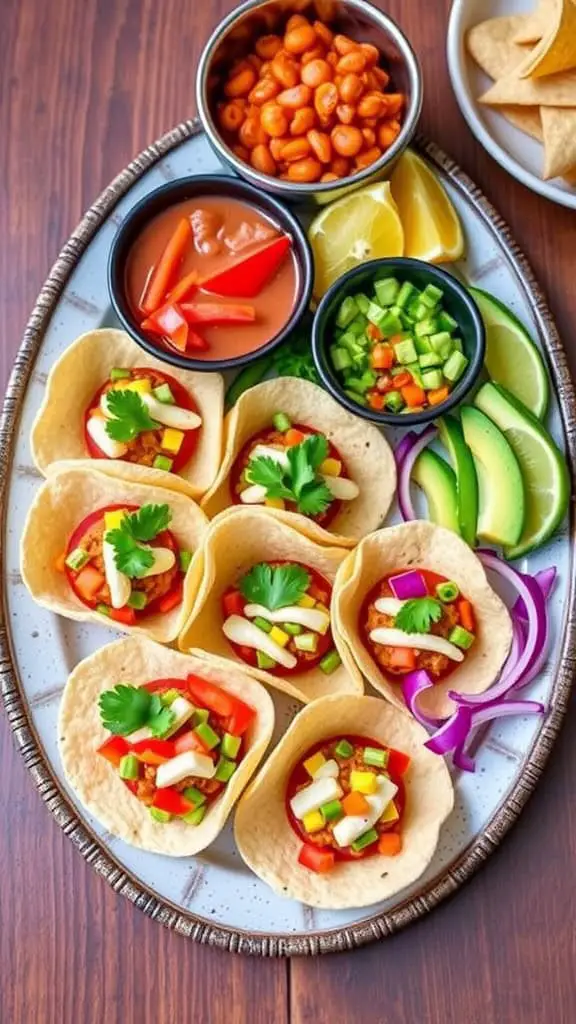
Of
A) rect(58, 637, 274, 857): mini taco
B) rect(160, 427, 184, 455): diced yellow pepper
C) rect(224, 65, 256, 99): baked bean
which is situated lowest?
rect(58, 637, 274, 857): mini taco

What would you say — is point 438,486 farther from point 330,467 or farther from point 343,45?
point 343,45

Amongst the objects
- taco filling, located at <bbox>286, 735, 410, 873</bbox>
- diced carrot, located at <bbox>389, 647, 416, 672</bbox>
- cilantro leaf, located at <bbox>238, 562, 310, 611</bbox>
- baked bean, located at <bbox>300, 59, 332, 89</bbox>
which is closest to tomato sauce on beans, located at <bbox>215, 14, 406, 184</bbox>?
baked bean, located at <bbox>300, 59, 332, 89</bbox>

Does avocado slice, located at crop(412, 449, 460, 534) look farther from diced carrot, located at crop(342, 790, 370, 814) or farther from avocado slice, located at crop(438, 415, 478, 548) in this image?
diced carrot, located at crop(342, 790, 370, 814)

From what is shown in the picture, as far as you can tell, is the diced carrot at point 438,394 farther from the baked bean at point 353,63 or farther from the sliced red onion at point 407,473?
the baked bean at point 353,63

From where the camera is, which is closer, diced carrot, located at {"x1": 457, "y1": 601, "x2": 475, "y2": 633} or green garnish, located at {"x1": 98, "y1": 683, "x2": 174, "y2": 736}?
green garnish, located at {"x1": 98, "y1": 683, "x2": 174, "y2": 736}

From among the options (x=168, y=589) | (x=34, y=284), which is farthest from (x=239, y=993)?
(x=34, y=284)

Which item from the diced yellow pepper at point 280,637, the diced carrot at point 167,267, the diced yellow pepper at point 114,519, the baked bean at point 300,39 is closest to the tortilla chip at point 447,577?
the diced yellow pepper at point 280,637
